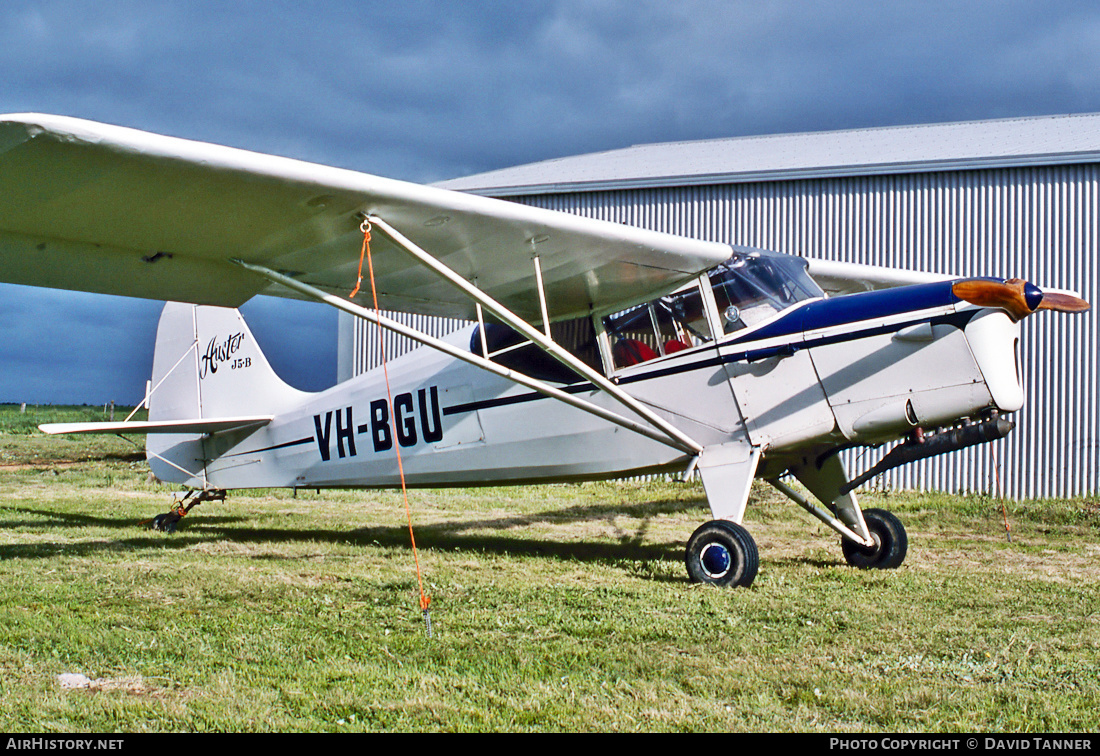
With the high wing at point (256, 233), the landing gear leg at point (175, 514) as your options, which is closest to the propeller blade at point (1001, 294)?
the high wing at point (256, 233)

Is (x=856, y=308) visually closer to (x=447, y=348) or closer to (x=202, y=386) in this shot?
(x=447, y=348)

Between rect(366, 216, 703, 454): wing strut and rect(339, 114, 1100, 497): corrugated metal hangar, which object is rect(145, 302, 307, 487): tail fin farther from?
rect(339, 114, 1100, 497): corrugated metal hangar

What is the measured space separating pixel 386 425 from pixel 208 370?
2786mm

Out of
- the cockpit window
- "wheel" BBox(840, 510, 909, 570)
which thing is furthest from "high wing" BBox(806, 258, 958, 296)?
"wheel" BBox(840, 510, 909, 570)

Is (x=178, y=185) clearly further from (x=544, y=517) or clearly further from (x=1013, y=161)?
(x=1013, y=161)

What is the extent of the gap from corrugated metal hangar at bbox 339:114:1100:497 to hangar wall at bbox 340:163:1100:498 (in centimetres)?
2

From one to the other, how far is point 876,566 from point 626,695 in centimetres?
428

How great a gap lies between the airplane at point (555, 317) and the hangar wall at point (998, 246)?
17.8 ft

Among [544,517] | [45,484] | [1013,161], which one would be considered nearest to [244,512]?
[544,517]

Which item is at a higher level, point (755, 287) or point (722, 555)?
point (755, 287)

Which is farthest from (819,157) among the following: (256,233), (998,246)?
(256,233)

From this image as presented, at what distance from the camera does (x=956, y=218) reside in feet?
42.3

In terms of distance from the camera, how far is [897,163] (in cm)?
1323

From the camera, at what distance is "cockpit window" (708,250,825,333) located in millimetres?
6336
